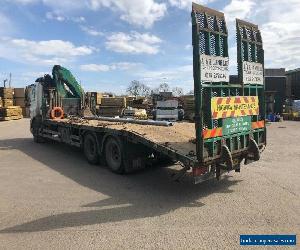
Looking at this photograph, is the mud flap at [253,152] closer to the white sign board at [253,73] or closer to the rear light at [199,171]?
the white sign board at [253,73]

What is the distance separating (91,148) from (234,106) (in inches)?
191

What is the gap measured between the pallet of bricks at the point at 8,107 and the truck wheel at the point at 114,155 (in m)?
26.0

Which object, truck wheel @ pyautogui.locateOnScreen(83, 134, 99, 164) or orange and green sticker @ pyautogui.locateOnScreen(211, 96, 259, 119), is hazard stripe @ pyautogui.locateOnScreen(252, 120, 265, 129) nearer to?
orange and green sticker @ pyautogui.locateOnScreen(211, 96, 259, 119)

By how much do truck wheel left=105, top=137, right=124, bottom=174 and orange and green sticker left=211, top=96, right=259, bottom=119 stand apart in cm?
289

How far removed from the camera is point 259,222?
5.55 m

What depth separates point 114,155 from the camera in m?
9.10

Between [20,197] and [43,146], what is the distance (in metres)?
7.46

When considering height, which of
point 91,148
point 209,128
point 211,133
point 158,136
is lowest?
point 91,148

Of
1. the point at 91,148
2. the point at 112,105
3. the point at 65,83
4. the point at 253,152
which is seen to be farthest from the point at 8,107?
the point at 253,152

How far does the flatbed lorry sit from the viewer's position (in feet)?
21.2

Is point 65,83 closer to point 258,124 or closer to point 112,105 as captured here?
point 258,124

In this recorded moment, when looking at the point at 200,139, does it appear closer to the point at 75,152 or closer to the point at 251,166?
the point at 251,166

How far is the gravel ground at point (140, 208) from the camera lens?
503cm

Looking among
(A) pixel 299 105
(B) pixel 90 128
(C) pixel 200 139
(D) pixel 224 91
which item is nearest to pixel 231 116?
(D) pixel 224 91
